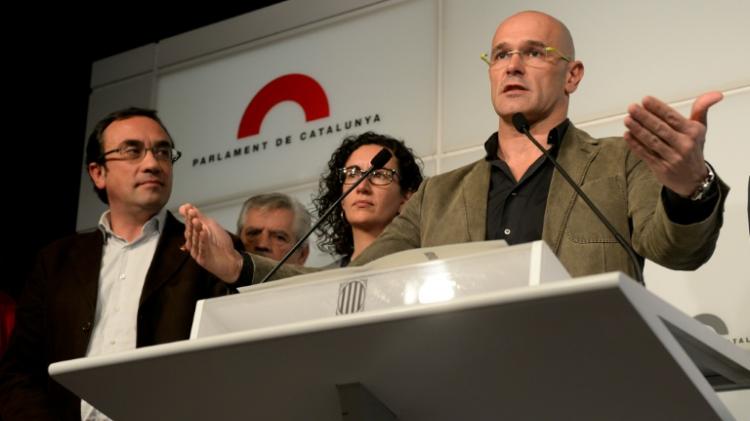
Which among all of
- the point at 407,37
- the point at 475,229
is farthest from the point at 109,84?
the point at 475,229

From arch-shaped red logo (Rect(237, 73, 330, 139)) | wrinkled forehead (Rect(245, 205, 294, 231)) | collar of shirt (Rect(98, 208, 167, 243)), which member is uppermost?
arch-shaped red logo (Rect(237, 73, 330, 139))

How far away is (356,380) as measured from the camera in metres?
1.35

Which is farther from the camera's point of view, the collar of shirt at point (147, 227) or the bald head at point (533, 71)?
the collar of shirt at point (147, 227)

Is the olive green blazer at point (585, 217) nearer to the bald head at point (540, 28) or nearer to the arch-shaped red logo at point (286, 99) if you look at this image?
the bald head at point (540, 28)

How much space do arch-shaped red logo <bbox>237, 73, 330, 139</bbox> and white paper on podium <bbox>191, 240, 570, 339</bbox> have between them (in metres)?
2.61

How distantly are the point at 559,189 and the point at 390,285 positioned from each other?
799 mm

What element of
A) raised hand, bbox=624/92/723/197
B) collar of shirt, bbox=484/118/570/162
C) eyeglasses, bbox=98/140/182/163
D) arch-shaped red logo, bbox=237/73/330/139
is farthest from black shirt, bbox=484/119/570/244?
arch-shaped red logo, bbox=237/73/330/139

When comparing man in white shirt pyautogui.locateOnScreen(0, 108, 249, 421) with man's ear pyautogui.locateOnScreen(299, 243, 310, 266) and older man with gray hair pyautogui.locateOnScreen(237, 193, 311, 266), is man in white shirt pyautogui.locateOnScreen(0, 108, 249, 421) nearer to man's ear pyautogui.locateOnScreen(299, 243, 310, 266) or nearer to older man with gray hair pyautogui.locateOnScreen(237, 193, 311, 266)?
older man with gray hair pyautogui.locateOnScreen(237, 193, 311, 266)

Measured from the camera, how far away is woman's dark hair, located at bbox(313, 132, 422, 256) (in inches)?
130

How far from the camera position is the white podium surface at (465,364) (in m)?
1.14

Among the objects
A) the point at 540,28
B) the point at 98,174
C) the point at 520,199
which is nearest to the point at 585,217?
the point at 520,199

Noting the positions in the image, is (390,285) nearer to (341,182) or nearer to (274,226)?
(341,182)

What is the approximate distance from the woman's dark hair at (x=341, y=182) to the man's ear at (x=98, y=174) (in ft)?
2.60

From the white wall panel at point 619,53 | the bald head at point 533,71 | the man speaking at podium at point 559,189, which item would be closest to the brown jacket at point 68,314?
the man speaking at podium at point 559,189
